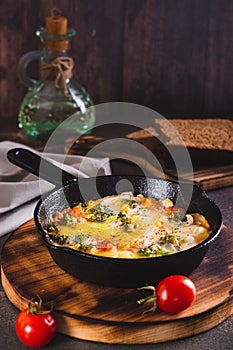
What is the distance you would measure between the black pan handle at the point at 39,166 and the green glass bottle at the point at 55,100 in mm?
848

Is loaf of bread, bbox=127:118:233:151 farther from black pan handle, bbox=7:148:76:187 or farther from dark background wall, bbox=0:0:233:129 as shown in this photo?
black pan handle, bbox=7:148:76:187

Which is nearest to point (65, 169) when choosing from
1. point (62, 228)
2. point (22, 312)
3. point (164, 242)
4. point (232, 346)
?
point (62, 228)

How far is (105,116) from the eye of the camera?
4.26 meters

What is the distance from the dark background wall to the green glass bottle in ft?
1.28

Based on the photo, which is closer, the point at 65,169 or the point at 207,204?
the point at 207,204

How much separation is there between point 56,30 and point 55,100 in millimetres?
408

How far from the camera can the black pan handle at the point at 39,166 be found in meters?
2.77

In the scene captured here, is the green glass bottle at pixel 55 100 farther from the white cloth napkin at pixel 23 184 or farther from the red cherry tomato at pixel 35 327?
the red cherry tomato at pixel 35 327

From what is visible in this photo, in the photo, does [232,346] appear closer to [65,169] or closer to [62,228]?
[62,228]

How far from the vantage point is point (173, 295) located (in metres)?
2.03

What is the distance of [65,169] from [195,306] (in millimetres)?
1224

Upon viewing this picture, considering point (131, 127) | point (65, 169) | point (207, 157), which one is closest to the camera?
point (65, 169)

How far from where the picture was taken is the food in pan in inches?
89.3

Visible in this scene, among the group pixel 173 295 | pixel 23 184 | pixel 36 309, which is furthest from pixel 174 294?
pixel 23 184
